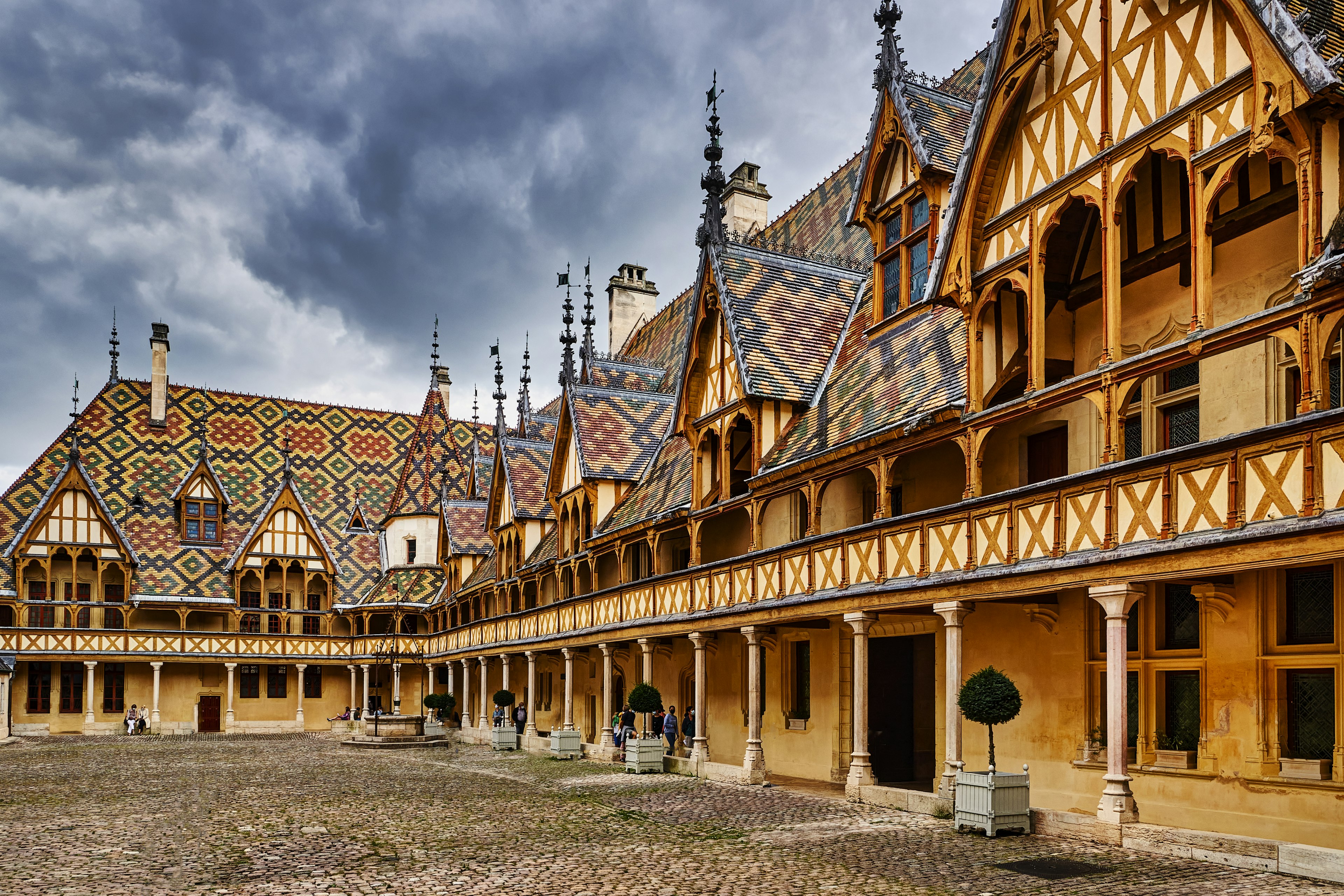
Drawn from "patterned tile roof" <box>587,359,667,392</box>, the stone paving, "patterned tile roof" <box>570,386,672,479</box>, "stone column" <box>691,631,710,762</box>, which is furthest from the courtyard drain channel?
"patterned tile roof" <box>587,359,667,392</box>

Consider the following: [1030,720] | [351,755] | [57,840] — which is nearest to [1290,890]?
[1030,720]

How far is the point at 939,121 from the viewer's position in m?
19.8

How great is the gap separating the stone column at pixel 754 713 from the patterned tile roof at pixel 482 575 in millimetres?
20149

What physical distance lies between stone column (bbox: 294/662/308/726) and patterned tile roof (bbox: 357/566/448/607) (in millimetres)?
3319

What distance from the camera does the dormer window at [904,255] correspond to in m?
19.7

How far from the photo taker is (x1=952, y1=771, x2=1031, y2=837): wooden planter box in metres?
13.0

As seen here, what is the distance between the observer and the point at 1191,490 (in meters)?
11.5

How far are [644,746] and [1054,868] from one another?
12.6 meters

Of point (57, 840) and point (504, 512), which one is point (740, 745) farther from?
point (504, 512)

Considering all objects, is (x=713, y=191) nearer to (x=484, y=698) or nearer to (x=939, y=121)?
(x=939, y=121)

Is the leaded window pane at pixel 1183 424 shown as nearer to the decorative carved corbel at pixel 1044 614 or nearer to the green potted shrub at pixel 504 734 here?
the decorative carved corbel at pixel 1044 614

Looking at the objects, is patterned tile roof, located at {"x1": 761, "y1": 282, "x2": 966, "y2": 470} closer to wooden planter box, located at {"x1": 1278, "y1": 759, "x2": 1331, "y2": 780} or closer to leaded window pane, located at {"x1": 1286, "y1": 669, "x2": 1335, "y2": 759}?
leaded window pane, located at {"x1": 1286, "y1": 669, "x2": 1335, "y2": 759}

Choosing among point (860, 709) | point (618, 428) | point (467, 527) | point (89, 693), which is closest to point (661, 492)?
point (618, 428)

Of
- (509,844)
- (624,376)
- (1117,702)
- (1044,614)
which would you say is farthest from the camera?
(624,376)
